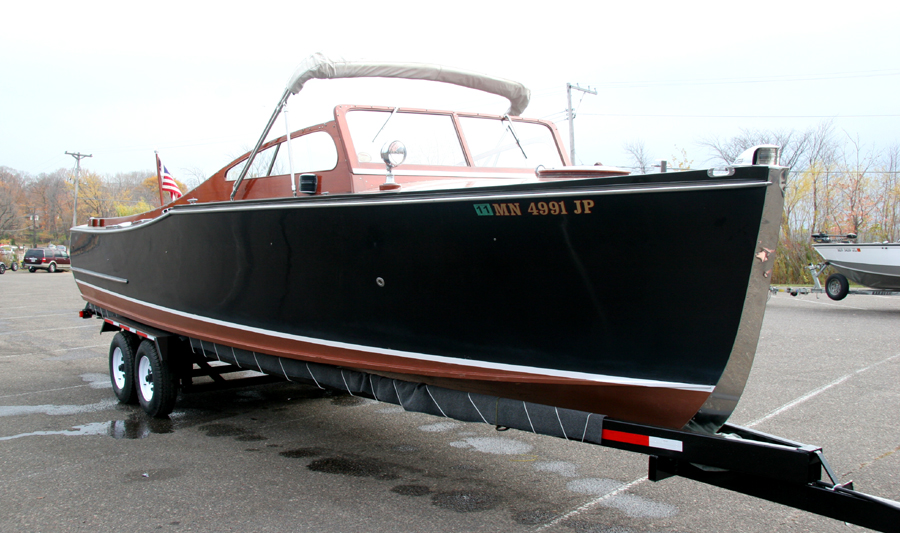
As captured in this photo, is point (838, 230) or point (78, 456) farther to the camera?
point (838, 230)

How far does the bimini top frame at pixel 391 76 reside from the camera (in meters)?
4.09

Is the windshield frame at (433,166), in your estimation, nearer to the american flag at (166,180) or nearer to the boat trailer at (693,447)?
the boat trailer at (693,447)

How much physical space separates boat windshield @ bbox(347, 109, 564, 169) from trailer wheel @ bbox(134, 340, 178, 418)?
2494 millimetres

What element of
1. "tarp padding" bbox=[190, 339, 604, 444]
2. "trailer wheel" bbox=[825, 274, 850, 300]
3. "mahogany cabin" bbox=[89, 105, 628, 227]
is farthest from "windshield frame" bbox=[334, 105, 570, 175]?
"trailer wheel" bbox=[825, 274, 850, 300]

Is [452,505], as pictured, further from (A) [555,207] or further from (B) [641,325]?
→ (A) [555,207]

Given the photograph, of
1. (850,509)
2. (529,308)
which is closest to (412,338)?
(529,308)

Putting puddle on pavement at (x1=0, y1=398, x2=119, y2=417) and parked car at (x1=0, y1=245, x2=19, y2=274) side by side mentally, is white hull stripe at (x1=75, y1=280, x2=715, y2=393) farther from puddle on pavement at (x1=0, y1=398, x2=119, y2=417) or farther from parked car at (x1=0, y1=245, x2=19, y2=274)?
parked car at (x1=0, y1=245, x2=19, y2=274)

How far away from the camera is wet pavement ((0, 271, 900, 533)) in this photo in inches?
125

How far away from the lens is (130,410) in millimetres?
5477

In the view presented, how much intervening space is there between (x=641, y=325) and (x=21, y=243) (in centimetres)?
8775

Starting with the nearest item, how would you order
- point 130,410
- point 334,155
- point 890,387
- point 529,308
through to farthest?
point 529,308 < point 334,155 < point 130,410 < point 890,387

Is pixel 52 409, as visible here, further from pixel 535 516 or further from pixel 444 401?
pixel 535 516

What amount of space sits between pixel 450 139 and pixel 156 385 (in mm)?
3007

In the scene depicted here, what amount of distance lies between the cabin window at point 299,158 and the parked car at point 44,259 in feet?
116
